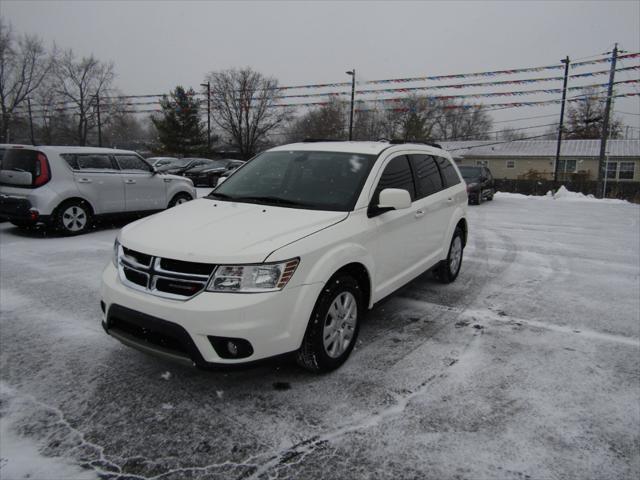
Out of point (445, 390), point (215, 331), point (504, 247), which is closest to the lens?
point (215, 331)

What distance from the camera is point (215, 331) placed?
278 centimetres

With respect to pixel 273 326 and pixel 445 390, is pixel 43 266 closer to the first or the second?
pixel 273 326

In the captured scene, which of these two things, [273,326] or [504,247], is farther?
[504,247]

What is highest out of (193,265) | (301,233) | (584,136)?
(584,136)

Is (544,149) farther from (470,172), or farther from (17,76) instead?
(17,76)

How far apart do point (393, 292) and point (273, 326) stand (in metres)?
1.72

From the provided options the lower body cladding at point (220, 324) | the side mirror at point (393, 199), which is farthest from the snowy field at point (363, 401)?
the side mirror at point (393, 199)

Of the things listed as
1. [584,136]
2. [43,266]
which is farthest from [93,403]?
[584,136]

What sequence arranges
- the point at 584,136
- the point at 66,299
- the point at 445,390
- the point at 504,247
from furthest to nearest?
the point at 584,136
the point at 504,247
the point at 66,299
the point at 445,390

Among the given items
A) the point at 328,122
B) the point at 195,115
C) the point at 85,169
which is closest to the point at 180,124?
the point at 195,115

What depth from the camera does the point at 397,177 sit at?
441 cm

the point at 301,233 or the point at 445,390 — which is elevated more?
the point at 301,233

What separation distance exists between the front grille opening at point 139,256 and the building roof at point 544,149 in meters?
46.7

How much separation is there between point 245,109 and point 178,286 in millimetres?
58202
